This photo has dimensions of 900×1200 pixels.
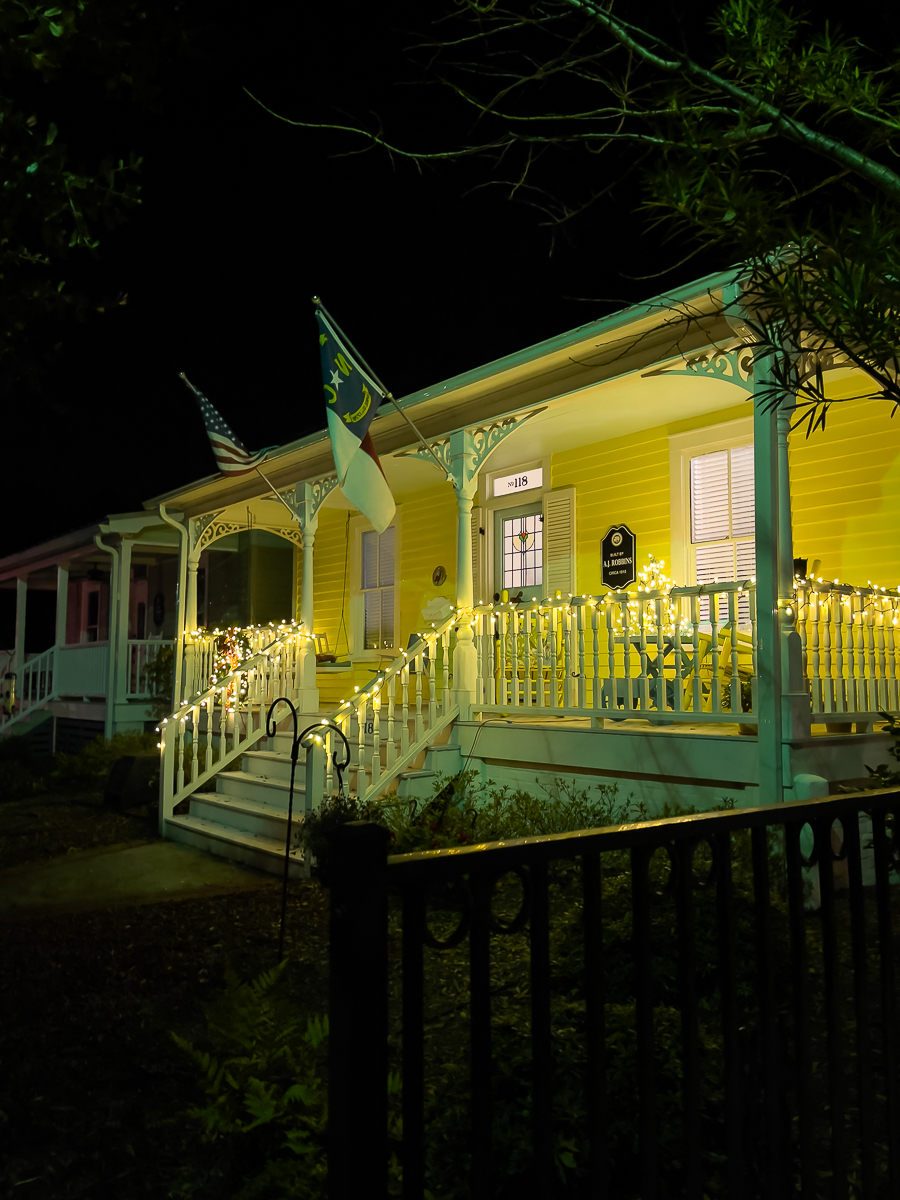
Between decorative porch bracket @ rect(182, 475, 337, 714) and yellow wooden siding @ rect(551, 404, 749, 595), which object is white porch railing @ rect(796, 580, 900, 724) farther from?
decorative porch bracket @ rect(182, 475, 337, 714)

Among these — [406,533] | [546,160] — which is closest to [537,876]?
[546,160]

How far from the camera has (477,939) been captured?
1842 mm

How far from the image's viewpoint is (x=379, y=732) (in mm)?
8688

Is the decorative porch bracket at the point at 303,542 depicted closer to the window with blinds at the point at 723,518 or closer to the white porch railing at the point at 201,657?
the white porch railing at the point at 201,657

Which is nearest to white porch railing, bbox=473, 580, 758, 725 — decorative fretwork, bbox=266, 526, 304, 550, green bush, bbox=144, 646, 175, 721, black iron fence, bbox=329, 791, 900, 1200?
black iron fence, bbox=329, 791, 900, 1200

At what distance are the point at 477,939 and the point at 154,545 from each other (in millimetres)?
16409

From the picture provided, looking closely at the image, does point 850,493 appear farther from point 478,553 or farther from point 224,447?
point 224,447

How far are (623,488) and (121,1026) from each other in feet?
25.3

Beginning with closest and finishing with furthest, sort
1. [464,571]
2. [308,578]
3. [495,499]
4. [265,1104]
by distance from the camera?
1. [265,1104]
2. [464,571]
3. [495,499]
4. [308,578]

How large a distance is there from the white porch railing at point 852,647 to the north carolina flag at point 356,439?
3.66 meters

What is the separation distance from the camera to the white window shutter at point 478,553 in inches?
472

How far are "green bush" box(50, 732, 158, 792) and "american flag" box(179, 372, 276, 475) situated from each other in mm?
4274

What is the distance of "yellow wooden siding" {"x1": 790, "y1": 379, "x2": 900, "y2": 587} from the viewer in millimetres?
8438

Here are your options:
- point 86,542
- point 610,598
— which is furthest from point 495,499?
point 86,542
